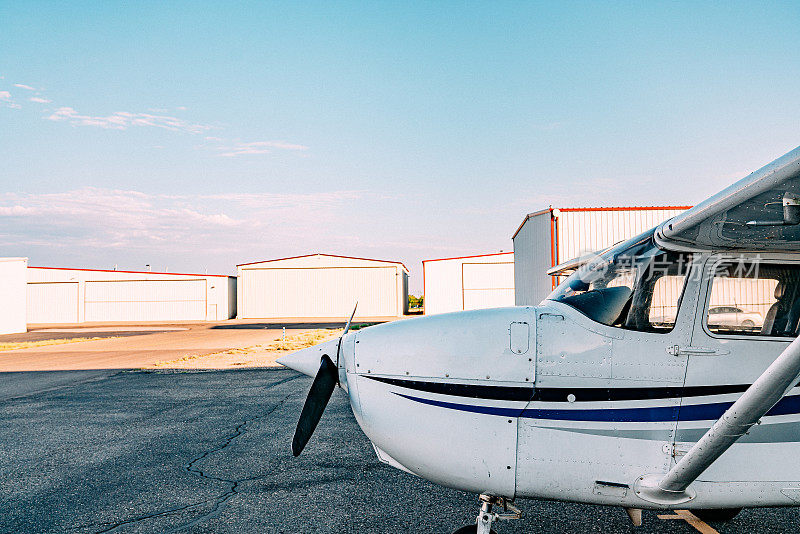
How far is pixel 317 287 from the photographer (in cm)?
4512

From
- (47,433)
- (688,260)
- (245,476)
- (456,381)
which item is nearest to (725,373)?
(688,260)

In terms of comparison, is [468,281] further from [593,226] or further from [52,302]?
[52,302]

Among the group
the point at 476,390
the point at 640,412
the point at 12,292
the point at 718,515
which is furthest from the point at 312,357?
the point at 12,292

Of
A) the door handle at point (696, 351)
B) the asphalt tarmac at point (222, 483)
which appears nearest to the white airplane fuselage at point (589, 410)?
the door handle at point (696, 351)

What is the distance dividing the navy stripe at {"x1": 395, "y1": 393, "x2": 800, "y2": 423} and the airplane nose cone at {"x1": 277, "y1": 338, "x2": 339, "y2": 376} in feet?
3.05

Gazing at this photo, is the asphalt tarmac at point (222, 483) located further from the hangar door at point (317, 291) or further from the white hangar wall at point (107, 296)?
the white hangar wall at point (107, 296)

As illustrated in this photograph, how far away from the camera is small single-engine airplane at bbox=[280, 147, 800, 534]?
291 centimetres

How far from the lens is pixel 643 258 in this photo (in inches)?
128

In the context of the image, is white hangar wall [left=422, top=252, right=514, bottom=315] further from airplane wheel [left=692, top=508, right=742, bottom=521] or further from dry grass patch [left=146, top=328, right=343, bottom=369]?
airplane wheel [left=692, top=508, right=742, bottom=521]

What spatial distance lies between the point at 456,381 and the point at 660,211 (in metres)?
16.1

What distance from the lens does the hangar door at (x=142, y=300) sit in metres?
46.3

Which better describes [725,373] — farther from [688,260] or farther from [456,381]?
[456,381]

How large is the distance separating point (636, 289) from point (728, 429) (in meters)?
0.90

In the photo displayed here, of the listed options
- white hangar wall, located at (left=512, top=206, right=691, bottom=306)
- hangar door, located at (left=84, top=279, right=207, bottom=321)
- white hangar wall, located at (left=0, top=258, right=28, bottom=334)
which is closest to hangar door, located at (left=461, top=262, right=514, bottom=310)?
hangar door, located at (left=84, top=279, right=207, bottom=321)
